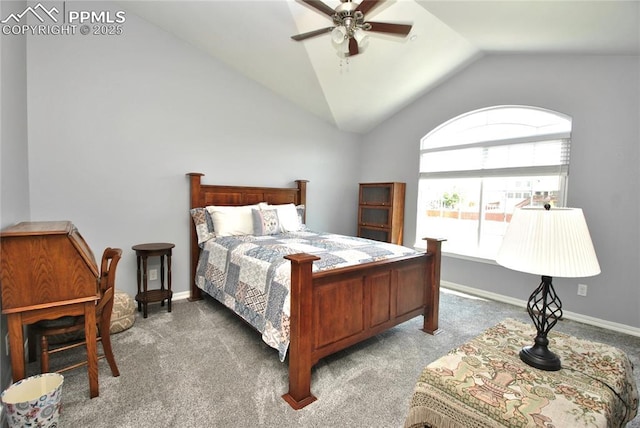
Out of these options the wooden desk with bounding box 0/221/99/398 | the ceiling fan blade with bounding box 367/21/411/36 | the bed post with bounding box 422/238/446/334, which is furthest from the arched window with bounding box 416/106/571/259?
the wooden desk with bounding box 0/221/99/398

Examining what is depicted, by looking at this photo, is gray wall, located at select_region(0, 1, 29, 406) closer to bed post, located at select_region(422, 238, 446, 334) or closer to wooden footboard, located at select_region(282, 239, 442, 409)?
wooden footboard, located at select_region(282, 239, 442, 409)

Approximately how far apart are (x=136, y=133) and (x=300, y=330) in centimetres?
281

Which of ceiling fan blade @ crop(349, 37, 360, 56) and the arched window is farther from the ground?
ceiling fan blade @ crop(349, 37, 360, 56)

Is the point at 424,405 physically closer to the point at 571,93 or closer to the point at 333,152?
the point at 571,93

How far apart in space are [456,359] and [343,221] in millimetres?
3971

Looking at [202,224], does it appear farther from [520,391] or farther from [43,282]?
[520,391]

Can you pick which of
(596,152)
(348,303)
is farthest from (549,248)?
(596,152)

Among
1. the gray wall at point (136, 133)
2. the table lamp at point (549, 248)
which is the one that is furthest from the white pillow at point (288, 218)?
the table lamp at point (549, 248)

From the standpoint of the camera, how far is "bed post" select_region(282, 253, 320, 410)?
1.83m

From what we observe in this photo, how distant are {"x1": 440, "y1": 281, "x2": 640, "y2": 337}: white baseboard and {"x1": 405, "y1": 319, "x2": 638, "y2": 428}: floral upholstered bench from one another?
7.44ft

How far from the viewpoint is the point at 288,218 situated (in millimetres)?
3848

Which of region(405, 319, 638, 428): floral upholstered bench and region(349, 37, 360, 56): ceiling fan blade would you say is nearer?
region(405, 319, 638, 428): floral upholstered bench

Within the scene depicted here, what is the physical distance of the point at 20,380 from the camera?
164 cm

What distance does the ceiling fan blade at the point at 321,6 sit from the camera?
6.76ft
